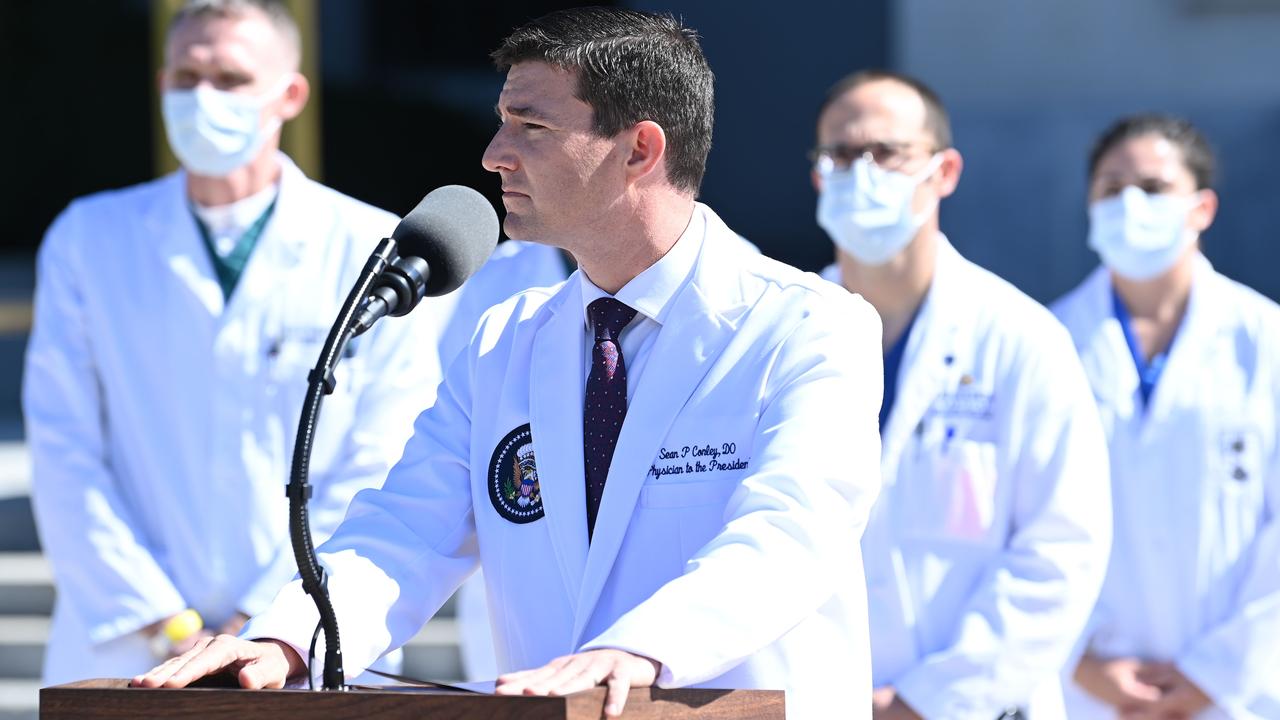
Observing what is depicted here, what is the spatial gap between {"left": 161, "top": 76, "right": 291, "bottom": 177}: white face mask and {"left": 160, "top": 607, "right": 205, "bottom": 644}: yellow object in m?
1.06

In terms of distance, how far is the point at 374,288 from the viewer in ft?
7.10

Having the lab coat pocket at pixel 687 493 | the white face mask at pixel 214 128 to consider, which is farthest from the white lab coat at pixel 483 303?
the lab coat pocket at pixel 687 493

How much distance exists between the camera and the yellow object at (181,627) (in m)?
3.98

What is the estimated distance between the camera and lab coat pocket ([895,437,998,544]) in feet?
12.2

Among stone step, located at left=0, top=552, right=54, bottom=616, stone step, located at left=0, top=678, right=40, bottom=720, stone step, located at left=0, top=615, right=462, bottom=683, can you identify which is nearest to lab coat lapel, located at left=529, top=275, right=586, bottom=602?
stone step, located at left=0, top=615, right=462, bottom=683

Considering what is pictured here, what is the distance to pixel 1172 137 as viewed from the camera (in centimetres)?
466

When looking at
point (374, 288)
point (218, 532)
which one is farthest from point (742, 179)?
point (374, 288)

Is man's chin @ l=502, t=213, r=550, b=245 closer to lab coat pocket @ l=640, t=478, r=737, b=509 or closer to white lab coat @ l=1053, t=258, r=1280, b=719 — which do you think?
lab coat pocket @ l=640, t=478, r=737, b=509

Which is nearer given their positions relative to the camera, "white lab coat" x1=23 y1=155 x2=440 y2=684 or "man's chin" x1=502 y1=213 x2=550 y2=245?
"man's chin" x1=502 y1=213 x2=550 y2=245

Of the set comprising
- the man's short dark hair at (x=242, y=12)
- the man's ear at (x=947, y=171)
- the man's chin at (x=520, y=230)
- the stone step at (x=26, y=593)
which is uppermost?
the man's short dark hair at (x=242, y=12)

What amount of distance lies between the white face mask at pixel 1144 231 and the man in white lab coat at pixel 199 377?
1.76 metres

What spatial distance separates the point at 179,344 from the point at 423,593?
1.82 metres

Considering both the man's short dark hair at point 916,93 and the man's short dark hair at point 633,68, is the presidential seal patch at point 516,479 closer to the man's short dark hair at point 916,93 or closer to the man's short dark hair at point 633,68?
the man's short dark hair at point 633,68

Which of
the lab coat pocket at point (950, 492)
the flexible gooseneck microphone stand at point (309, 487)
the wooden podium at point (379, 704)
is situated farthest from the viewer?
the lab coat pocket at point (950, 492)
